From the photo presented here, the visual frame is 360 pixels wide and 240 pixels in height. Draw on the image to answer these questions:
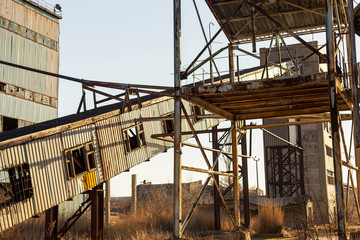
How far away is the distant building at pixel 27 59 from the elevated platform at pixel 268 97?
25.5 metres

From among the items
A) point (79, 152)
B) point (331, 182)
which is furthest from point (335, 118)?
point (331, 182)

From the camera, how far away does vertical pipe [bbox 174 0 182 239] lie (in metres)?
11.1

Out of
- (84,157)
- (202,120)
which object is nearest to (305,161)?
(202,120)

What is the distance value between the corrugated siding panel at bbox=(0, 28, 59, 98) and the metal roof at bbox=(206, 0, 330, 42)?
24474mm

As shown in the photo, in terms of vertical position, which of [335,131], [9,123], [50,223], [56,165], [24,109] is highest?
[24,109]

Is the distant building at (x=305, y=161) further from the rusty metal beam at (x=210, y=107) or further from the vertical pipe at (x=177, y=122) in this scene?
the vertical pipe at (x=177, y=122)

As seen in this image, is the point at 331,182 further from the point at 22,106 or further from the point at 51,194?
the point at 51,194

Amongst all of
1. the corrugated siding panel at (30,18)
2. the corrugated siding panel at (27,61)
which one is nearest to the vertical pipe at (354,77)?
the corrugated siding panel at (27,61)

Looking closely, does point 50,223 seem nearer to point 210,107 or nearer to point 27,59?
point 210,107

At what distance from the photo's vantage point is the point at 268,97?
38.2 ft

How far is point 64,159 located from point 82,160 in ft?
5.81

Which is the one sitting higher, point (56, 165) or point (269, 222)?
point (56, 165)

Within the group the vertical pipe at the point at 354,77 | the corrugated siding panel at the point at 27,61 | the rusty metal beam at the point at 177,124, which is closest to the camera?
the rusty metal beam at the point at 177,124

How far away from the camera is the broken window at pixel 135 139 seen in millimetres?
19625
